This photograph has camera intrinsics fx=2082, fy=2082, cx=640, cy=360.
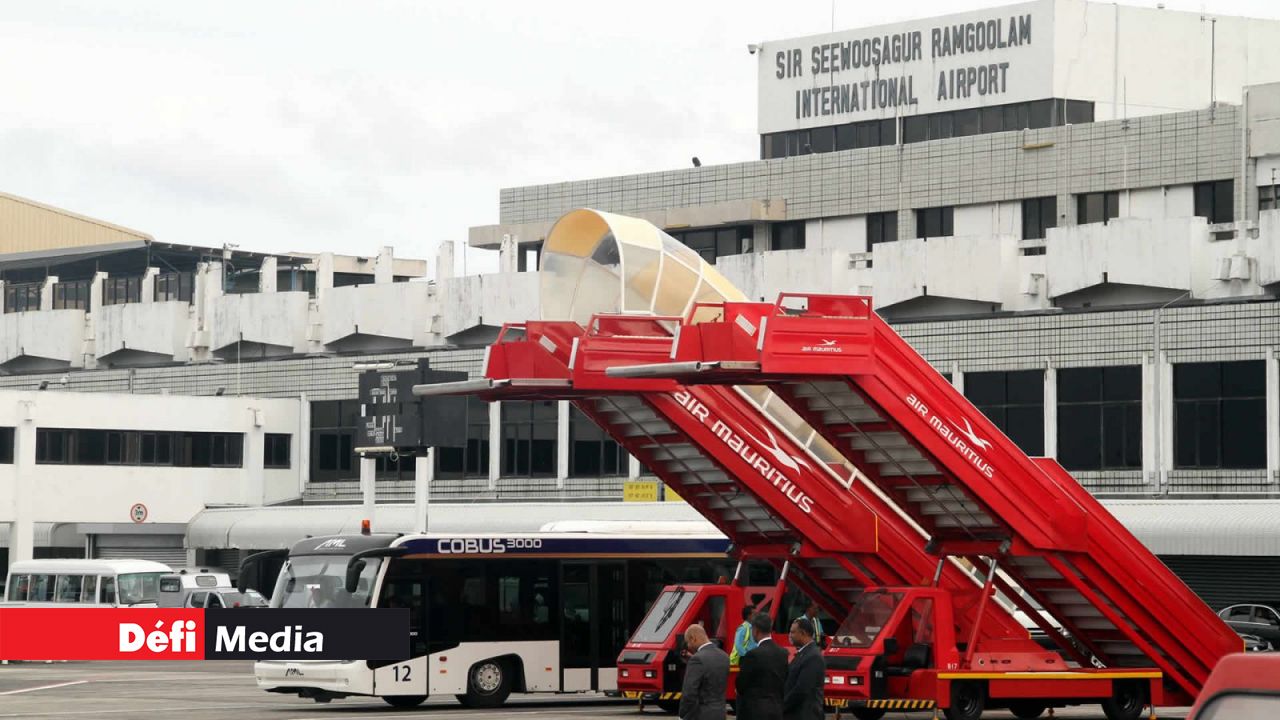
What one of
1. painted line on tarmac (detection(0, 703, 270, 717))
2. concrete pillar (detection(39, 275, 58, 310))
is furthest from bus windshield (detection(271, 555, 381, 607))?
concrete pillar (detection(39, 275, 58, 310))

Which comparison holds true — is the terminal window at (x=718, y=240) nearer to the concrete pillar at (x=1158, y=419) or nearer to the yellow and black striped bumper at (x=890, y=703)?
the concrete pillar at (x=1158, y=419)

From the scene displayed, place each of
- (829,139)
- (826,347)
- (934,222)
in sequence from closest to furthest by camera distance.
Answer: (826,347)
(934,222)
(829,139)

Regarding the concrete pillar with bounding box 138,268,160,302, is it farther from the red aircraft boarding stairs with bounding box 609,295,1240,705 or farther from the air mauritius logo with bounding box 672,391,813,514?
the red aircraft boarding stairs with bounding box 609,295,1240,705

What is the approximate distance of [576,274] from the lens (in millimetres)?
27844

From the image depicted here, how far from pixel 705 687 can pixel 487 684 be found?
1557 centimetres

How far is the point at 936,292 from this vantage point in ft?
163

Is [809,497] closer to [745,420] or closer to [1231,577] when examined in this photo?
[745,420]

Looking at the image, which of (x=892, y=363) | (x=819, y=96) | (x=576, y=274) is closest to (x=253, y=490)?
(x=819, y=96)

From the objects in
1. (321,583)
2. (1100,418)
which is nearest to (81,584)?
(321,583)

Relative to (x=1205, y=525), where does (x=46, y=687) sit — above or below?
below

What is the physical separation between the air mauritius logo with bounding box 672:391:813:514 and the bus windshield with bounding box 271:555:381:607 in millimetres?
6236

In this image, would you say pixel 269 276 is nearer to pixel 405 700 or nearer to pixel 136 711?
pixel 405 700

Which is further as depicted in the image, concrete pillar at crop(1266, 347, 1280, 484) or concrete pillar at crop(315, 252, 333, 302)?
concrete pillar at crop(315, 252, 333, 302)

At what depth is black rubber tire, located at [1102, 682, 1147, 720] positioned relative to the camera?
83.0 feet
